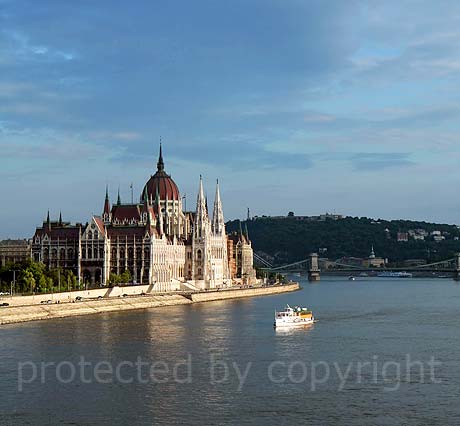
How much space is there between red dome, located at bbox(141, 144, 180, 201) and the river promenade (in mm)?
20199

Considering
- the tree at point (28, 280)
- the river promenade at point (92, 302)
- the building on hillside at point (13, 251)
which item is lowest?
the river promenade at point (92, 302)

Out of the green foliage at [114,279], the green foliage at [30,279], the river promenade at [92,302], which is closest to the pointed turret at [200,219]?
the river promenade at [92,302]

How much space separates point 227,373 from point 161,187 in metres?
91.4

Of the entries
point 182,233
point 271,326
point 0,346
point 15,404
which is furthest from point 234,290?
point 15,404

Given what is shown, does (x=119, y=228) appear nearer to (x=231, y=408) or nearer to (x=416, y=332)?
(x=416, y=332)

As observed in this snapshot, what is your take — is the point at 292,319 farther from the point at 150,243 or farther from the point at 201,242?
the point at 201,242

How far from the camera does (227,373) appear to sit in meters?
43.7

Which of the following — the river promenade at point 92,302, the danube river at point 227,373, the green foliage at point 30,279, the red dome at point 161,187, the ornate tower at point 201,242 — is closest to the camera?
the danube river at point 227,373

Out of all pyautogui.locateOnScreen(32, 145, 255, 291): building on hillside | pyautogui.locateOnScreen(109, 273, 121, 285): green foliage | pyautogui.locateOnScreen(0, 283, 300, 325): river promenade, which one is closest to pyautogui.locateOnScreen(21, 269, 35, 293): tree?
pyautogui.locateOnScreen(0, 283, 300, 325): river promenade

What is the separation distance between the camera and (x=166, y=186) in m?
134

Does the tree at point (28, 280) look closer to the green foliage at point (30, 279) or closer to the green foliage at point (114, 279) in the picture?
the green foliage at point (30, 279)

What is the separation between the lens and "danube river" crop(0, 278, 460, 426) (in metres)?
35.2

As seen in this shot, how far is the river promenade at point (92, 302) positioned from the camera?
7012cm

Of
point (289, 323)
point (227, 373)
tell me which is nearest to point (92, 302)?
point (289, 323)
